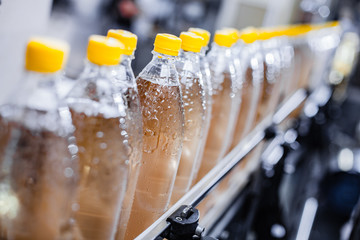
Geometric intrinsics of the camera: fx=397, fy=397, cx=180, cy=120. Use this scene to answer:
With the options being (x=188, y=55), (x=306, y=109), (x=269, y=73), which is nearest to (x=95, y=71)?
(x=188, y=55)

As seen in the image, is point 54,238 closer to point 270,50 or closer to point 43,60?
point 43,60

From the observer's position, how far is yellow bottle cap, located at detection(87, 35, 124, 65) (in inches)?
18.5

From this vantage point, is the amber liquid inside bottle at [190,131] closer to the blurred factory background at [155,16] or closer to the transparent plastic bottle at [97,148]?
the transparent plastic bottle at [97,148]

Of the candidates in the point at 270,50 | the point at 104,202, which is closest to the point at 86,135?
the point at 104,202

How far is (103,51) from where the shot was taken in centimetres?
47

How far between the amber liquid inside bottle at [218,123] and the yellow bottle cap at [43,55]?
1.87 feet

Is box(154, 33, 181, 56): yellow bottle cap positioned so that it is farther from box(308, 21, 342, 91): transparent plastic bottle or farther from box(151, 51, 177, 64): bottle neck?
box(308, 21, 342, 91): transparent plastic bottle

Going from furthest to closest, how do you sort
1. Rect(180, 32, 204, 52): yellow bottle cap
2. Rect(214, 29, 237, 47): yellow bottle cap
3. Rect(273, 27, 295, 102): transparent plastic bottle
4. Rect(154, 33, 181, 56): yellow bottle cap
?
Rect(273, 27, 295, 102): transparent plastic bottle < Rect(214, 29, 237, 47): yellow bottle cap < Rect(180, 32, 204, 52): yellow bottle cap < Rect(154, 33, 181, 56): yellow bottle cap

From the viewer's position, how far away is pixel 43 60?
0.41 metres

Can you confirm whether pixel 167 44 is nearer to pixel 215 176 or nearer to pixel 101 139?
pixel 101 139

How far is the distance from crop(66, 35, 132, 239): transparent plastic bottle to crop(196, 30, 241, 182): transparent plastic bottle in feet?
1.37

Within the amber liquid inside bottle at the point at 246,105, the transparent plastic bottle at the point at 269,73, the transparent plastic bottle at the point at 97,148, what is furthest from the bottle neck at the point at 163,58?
the transparent plastic bottle at the point at 269,73

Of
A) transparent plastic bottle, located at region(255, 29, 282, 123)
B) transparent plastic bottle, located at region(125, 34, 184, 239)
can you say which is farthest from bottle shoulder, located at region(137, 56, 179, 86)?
transparent plastic bottle, located at region(255, 29, 282, 123)

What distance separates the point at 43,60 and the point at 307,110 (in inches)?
72.5
